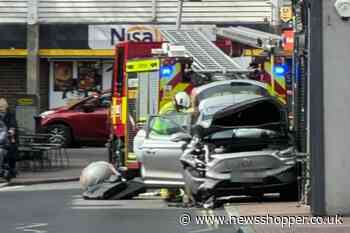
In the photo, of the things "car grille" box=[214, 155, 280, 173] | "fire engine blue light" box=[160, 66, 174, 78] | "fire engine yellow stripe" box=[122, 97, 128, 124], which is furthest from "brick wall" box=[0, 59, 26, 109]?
"car grille" box=[214, 155, 280, 173]

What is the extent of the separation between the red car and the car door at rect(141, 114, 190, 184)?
11.0 m

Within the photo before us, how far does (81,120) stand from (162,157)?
1176 cm

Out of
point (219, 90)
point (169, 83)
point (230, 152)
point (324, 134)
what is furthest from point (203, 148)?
point (169, 83)

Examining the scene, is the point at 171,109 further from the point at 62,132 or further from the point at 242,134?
the point at 62,132

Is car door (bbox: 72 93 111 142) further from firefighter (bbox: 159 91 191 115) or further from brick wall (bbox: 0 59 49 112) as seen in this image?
firefighter (bbox: 159 91 191 115)

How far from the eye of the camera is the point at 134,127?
18391 millimetres

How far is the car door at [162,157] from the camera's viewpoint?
47.5 feet

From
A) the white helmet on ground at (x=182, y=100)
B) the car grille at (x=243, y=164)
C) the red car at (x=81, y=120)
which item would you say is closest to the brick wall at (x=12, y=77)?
the red car at (x=81, y=120)

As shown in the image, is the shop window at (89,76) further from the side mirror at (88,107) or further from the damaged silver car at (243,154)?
the damaged silver car at (243,154)

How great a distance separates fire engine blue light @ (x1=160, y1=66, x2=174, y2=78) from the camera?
1772 centimetres

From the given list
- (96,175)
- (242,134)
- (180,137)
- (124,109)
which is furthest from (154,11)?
(242,134)

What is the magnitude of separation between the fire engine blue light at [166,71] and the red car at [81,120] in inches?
330

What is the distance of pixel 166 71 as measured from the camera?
1775 cm

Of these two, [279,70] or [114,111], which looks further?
[114,111]
